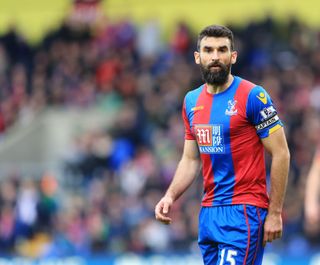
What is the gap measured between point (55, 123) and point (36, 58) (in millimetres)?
1562

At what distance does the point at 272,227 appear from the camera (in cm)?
702

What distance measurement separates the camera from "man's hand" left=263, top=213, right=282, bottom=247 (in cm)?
702

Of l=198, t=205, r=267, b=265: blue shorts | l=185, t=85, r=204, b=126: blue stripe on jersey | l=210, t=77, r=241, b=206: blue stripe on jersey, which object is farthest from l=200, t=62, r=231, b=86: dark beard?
l=198, t=205, r=267, b=265: blue shorts

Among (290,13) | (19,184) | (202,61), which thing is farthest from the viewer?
(290,13)

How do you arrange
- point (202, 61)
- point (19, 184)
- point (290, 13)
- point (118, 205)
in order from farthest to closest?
point (290, 13), point (19, 184), point (118, 205), point (202, 61)

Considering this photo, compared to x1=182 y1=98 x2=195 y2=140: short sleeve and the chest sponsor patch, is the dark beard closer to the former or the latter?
the chest sponsor patch

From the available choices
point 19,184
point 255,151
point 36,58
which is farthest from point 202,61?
point 36,58

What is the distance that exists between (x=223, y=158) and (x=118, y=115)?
1282 cm

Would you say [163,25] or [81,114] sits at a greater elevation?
[163,25]

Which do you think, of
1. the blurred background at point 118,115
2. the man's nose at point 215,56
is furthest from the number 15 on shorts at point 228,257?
the blurred background at point 118,115

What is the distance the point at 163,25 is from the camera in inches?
884

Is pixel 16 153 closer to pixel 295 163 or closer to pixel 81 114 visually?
pixel 81 114

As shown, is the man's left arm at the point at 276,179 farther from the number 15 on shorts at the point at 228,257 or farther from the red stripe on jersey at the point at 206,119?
the red stripe on jersey at the point at 206,119

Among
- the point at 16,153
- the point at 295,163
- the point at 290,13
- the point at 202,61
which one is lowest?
the point at 16,153
